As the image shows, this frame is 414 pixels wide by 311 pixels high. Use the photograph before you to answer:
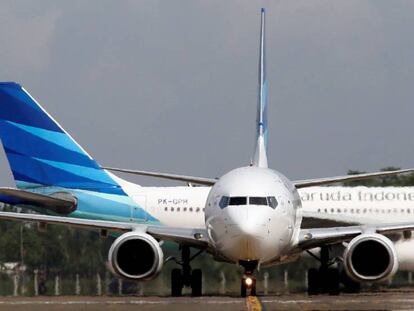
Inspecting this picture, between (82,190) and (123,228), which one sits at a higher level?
(82,190)

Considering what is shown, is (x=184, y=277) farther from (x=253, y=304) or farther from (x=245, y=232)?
(x=253, y=304)

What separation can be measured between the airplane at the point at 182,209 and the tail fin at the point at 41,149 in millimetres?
34

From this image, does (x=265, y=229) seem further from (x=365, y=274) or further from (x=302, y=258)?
(x=302, y=258)

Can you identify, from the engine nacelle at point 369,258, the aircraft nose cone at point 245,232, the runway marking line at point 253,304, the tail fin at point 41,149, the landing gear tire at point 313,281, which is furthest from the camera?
the tail fin at point 41,149

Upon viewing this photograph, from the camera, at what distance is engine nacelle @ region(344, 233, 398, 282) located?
2745 centimetres

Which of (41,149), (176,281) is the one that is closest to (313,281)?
(176,281)

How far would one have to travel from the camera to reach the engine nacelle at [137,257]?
28.1 m

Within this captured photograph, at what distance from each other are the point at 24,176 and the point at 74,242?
9.28 ft

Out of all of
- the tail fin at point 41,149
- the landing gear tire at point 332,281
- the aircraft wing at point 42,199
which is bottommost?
the landing gear tire at point 332,281

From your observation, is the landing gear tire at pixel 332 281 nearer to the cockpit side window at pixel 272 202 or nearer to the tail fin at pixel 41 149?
the cockpit side window at pixel 272 202

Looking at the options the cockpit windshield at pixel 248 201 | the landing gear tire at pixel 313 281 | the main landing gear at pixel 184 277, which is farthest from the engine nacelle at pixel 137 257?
the landing gear tire at pixel 313 281

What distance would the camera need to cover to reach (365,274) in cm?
2775

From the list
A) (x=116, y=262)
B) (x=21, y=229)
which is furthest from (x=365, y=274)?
(x=21, y=229)

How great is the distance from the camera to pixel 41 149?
142 feet
